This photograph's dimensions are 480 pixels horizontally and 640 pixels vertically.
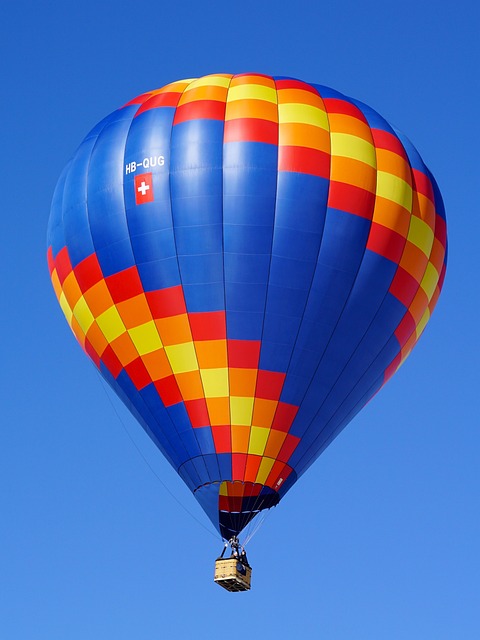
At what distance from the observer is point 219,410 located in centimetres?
2816

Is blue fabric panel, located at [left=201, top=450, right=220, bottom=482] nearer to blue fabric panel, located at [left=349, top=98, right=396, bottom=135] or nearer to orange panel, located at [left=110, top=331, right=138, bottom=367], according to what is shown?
orange panel, located at [left=110, top=331, right=138, bottom=367]

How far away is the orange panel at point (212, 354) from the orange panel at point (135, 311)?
1031 millimetres

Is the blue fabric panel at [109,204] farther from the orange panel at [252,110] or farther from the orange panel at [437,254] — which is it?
the orange panel at [437,254]

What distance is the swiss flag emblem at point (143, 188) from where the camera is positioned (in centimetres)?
2872

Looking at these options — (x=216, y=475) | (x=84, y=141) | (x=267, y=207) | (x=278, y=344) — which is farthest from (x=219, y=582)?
(x=84, y=141)

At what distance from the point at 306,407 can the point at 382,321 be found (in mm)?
1989

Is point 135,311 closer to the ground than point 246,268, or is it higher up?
closer to the ground

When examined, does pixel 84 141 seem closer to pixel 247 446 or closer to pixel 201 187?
pixel 201 187

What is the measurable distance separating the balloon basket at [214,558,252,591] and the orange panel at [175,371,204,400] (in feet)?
8.55

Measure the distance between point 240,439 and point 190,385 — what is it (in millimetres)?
1185

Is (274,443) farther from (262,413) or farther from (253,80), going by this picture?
(253,80)

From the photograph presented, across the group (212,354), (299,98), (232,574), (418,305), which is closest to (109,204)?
(212,354)

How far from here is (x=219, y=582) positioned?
27.6 meters

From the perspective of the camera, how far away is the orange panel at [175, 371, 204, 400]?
28281 millimetres
